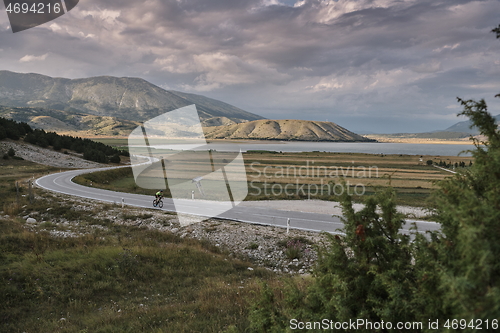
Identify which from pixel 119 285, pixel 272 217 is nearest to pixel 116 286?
pixel 119 285

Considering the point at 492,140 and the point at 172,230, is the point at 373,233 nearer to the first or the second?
the point at 492,140

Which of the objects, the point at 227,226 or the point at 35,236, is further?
the point at 227,226

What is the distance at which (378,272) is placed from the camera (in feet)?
9.71

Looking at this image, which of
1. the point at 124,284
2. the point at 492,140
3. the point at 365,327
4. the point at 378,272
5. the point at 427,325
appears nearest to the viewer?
the point at 427,325

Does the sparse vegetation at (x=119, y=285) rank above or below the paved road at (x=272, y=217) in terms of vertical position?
above

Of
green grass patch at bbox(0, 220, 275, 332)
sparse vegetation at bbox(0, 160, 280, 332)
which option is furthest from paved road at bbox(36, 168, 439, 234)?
green grass patch at bbox(0, 220, 275, 332)

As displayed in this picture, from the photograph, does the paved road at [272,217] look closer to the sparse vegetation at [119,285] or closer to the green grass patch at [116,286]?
the sparse vegetation at [119,285]

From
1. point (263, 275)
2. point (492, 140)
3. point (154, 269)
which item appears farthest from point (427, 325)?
point (154, 269)

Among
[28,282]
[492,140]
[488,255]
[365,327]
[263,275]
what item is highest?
[492,140]

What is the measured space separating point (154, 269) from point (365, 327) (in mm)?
9921

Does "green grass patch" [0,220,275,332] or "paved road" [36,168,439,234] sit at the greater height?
"green grass patch" [0,220,275,332]

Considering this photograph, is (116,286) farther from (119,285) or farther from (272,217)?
(272,217)

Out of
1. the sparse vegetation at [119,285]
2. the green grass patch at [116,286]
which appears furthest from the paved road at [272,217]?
the green grass patch at [116,286]

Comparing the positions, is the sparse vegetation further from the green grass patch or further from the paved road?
the paved road
